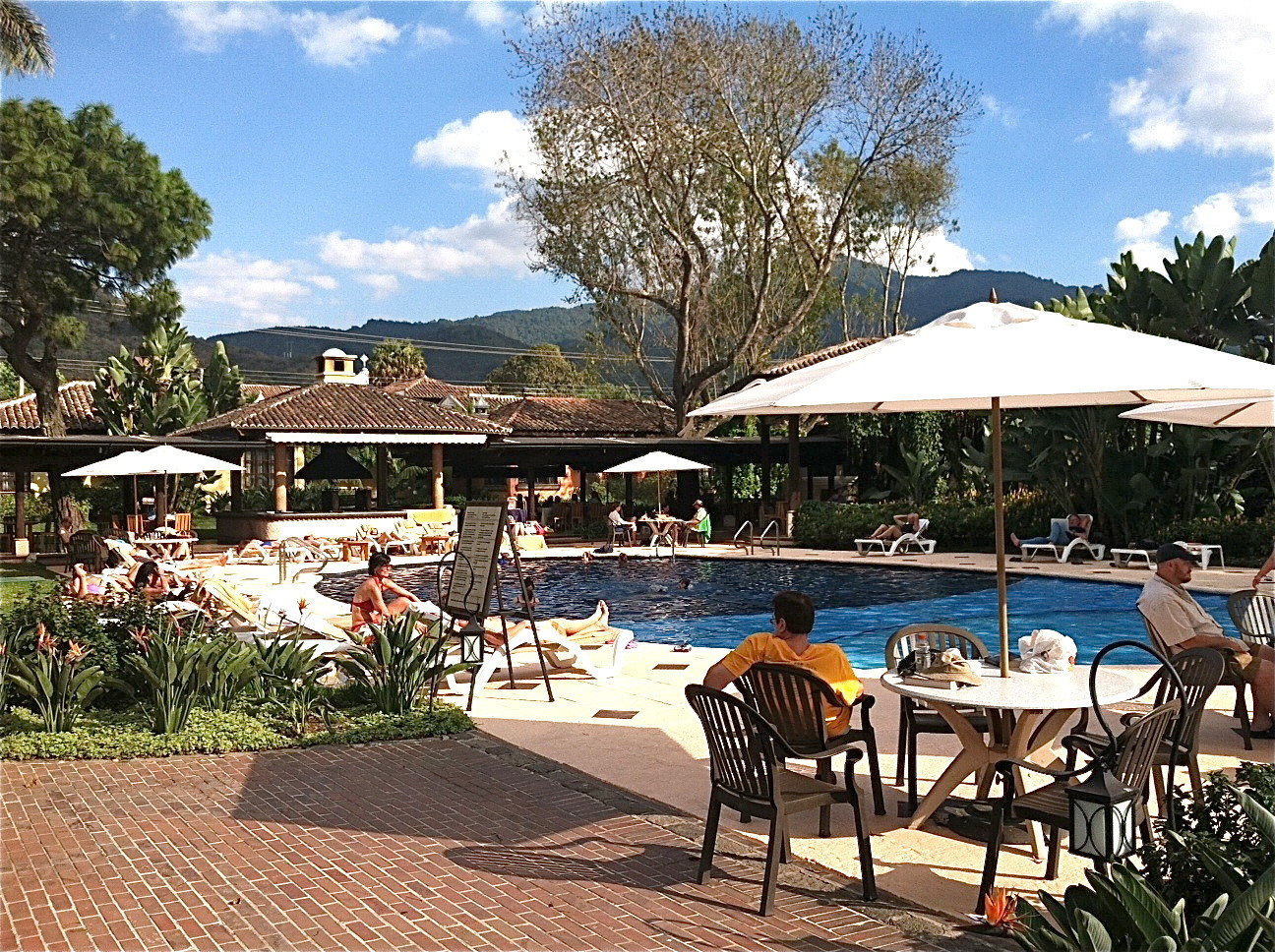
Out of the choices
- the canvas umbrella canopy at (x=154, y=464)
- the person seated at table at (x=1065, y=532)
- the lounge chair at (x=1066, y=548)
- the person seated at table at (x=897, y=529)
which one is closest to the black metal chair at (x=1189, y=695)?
the lounge chair at (x=1066, y=548)

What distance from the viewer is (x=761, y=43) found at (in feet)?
98.0

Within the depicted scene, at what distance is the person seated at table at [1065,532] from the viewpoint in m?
19.0

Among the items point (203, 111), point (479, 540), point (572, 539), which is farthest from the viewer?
point (572, 539)

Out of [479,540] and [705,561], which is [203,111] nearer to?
[479,540]

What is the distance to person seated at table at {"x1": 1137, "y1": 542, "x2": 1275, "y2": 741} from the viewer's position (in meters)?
6.23

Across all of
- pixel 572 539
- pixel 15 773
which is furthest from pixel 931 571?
pixel 15 773

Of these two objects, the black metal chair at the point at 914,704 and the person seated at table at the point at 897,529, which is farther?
the person seated at table at the point at 897,529

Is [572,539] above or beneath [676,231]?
beneath

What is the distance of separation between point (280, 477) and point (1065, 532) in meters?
17.4

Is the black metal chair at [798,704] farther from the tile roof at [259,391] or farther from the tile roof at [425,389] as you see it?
the tile roof at [425,389]

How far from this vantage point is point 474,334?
146 metres

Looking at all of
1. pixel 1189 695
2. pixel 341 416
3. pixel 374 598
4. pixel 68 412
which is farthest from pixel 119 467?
pixel 1189 695

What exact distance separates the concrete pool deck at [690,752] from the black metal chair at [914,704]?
193 mm

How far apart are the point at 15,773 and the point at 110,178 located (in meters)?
30.2
